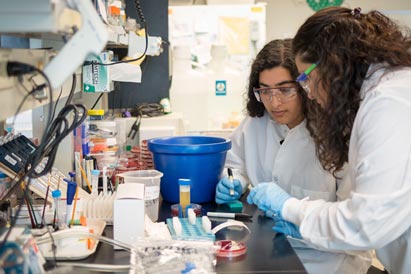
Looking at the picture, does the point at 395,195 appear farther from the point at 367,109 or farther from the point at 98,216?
the point at 98,216

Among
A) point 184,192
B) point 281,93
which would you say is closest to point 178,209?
point 184,192

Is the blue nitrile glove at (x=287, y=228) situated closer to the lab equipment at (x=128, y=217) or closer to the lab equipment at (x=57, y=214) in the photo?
the lab equipment at (x=128, y=217)

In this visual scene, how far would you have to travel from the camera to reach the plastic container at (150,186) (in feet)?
5.78

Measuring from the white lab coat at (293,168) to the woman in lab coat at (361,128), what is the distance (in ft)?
0.75

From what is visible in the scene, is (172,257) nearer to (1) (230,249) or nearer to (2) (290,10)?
(1) (230,249)

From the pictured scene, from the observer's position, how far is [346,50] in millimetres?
1467

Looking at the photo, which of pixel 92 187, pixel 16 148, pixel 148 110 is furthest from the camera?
pixel 148 110

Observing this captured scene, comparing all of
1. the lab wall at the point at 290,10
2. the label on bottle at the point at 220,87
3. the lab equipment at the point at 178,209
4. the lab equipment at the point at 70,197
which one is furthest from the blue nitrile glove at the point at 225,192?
the lab wall at the point at 290,10

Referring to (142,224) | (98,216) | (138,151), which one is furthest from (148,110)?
(142,224)

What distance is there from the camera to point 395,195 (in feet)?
4.30

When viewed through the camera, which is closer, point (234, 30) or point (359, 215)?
point (359, 215)

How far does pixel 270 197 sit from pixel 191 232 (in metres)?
0.30

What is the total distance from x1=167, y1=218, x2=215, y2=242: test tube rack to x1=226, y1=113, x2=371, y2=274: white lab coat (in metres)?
0.42

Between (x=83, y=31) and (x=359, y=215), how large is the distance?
0.87 meters
